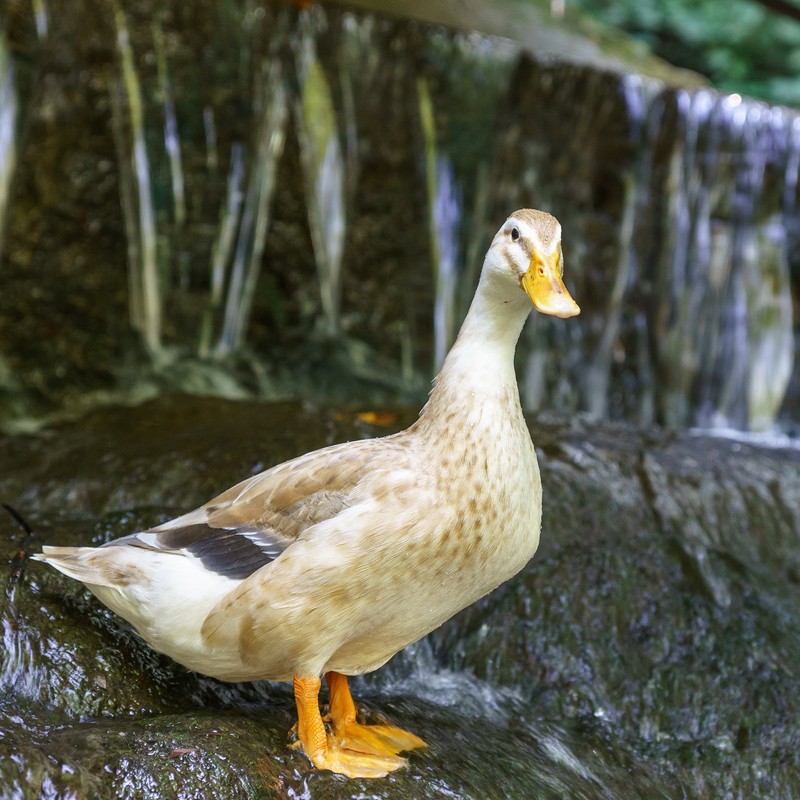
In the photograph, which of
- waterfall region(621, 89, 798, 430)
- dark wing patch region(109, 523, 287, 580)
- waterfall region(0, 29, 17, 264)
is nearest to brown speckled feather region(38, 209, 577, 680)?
dark wing patch region(109, 523, 287, 580)

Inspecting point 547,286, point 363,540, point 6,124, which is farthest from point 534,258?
point 6,124

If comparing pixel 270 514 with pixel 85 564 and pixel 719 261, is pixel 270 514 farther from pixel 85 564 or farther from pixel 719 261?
pixel 719 261

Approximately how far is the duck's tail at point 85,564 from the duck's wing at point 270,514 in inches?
3.9

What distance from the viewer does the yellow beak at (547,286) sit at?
8.64 feet

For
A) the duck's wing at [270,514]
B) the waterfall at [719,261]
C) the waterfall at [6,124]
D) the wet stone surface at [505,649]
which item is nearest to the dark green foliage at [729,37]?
the waterfall at [719,261]

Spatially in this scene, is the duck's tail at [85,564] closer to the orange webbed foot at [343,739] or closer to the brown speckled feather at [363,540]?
the brown speckled feather at [363,540]

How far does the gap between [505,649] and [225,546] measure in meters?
1.59

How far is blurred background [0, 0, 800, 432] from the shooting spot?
6902 millimetres

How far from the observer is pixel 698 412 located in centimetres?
869

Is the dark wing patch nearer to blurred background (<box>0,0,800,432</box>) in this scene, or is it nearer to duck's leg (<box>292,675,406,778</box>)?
duck's leg (<box>292,675,406,778</box>)

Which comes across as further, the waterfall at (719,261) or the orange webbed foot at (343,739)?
the waterfall at (719,261)

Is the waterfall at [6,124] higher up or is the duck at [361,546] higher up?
the waterfall at [6,124]

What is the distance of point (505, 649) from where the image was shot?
4.16 m

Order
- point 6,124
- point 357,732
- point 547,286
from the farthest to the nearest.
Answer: point 6,124, point 357,732, point 547,286
